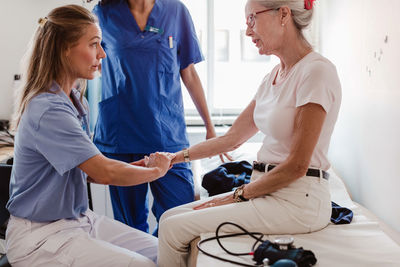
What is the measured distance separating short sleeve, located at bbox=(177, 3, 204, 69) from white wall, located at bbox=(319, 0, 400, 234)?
79 cm

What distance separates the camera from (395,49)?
1.79m

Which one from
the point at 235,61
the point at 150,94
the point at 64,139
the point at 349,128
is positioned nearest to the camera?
the point at 64,139

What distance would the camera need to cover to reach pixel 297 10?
153cm

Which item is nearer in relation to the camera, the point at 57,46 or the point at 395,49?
the point at 57,46

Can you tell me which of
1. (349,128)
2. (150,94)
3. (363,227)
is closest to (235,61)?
→ (349,128)

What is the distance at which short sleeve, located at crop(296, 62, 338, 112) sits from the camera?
139cm

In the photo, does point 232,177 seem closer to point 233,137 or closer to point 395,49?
point 233,137

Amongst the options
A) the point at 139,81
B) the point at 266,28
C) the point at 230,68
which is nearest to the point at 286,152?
the point at 266,28

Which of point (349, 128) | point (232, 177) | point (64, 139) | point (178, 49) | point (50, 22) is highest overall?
point (50, 22)

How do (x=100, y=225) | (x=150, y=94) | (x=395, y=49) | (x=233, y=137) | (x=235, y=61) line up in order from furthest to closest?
1. (x=235, y=61)
2. (x=150, y=94)
3. (x=233, y=137)
4. (x=395, y=49)
5. (x=100, y=225)

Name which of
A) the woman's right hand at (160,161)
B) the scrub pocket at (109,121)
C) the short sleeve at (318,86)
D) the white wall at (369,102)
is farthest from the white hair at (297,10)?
the scrub pocket at (109,121)

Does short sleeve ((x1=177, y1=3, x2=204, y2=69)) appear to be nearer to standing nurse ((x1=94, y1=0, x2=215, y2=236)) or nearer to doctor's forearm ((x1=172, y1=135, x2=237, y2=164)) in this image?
standing nurse ((x1=94, y1=0, x2=215, y2=236))

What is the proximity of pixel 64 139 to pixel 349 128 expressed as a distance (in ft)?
5.20

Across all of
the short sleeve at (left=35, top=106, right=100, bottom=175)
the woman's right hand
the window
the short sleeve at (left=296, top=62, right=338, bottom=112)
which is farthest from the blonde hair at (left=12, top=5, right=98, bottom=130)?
the window
